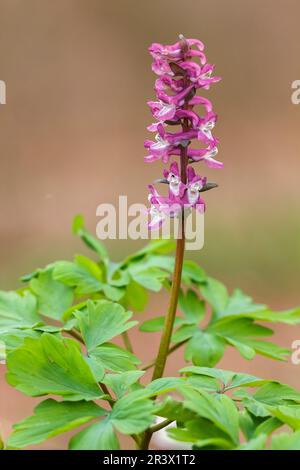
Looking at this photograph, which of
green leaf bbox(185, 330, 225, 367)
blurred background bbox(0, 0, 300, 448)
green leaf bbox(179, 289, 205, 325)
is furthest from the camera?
blurred background bbox(0, 0, 300, 448)

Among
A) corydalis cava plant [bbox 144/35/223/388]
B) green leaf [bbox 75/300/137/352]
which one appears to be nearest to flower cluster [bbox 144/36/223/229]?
corydalis cava plant [bbox 144/35/223/388]

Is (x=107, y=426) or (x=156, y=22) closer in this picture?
(x=107, y=426)

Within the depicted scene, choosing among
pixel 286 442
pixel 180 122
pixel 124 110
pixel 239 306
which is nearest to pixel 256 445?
pixel 286 442

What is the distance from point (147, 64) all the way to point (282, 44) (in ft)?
2.17

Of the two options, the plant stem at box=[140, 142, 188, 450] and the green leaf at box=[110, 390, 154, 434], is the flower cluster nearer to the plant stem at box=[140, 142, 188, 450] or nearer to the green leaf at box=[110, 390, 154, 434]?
the plant stem at box=[140, 142, 188, 450]

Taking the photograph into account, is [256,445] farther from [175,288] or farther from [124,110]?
[124,110]

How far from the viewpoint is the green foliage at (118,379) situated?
580 millimetres

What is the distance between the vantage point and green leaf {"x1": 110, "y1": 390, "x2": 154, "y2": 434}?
571 mm

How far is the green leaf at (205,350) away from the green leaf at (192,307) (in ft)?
0.24

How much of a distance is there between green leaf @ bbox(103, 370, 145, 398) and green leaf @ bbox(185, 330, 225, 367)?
0.57 feet

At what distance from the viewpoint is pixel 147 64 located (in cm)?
285

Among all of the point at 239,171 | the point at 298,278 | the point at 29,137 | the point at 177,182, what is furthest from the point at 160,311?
the point at 177,182

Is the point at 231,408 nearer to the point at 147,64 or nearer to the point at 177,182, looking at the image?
the point at 177,182

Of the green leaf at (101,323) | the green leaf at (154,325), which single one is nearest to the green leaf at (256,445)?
the green leaf at (101,323)
